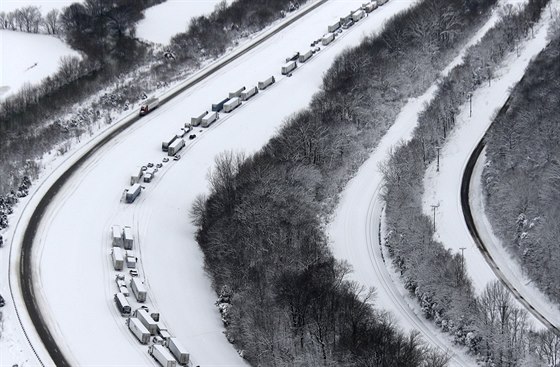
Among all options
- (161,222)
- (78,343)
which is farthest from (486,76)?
(78,343)

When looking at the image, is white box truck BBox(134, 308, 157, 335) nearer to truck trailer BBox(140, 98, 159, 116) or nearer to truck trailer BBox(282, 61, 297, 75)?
truck trailer BBox(140, 98, 159, 116)

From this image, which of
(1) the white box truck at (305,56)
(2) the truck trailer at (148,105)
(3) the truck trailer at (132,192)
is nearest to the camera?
(3) the truck trailer at (132,192)

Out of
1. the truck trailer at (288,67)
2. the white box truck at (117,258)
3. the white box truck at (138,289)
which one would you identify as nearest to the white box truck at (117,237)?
the white box truck at (117,258)

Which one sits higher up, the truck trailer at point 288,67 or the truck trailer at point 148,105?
the truck trailer at point 148,105

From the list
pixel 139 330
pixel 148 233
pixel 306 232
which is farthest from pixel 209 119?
pixel 139 330

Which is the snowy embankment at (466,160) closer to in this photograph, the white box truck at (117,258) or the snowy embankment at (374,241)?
the snowy embankment at (374,241)

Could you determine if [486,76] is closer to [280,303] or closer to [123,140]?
[123,140]

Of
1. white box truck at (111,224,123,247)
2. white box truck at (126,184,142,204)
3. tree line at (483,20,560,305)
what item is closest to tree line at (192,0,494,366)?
white box truck at (126,184,142,204)
